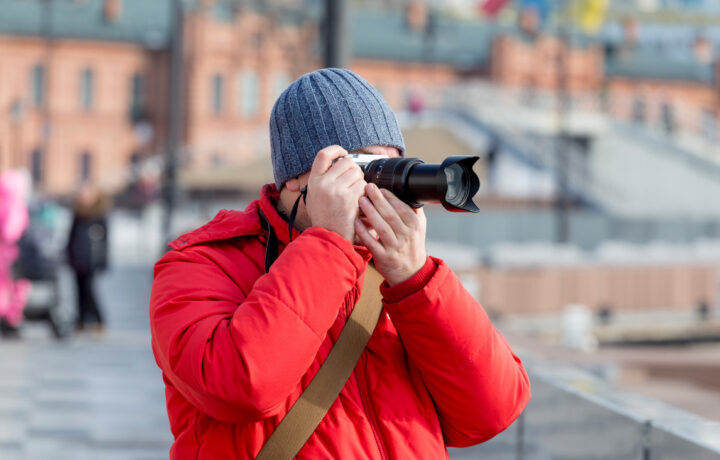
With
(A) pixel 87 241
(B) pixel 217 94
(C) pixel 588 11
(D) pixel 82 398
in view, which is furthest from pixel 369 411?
(B) pixel 217 94

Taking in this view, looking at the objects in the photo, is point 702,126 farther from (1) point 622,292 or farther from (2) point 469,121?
(1) point 622,292

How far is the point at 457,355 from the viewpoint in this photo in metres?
2.03

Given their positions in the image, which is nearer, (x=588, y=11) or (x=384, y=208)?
(x=384, y=208)

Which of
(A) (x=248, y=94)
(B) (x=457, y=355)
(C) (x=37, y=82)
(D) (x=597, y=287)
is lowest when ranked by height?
(A) (x=248, y=94)

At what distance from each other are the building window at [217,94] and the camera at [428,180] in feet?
192

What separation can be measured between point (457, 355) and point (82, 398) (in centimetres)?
643

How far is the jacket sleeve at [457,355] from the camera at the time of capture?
199 centimetres

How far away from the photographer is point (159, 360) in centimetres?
208

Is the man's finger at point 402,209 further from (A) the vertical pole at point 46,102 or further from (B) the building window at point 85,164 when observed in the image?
(B) the building window at point 85,164

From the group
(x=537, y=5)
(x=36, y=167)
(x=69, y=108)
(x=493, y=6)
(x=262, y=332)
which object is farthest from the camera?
(x=537, y=5)

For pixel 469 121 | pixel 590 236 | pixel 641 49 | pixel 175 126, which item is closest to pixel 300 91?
pixel 175 126

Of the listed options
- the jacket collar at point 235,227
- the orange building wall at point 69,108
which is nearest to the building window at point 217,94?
the orange building wall at point 69,108

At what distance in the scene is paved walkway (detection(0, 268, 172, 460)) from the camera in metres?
6.34

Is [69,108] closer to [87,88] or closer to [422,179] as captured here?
[87,88]
